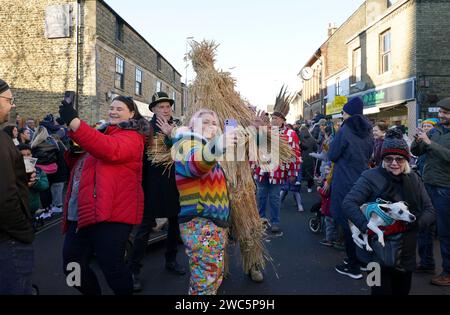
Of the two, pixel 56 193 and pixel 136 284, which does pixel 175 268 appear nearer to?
pixel 136 284

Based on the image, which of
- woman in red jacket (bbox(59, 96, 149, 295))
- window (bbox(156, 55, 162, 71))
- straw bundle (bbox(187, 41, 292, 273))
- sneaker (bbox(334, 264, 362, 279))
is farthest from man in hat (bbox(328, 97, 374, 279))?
window (bbox(156, 55, 162, 71))

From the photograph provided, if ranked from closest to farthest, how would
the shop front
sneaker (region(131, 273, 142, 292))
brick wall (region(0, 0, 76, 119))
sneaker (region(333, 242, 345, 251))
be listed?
sneaker (region(131, 273, 142, 292)) < sneaker (region(333, 242, 345, 251)) < the shop front < brick wall (region(0, 0, 76, 119))

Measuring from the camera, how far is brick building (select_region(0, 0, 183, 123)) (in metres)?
15.4

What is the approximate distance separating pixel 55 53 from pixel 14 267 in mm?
15713

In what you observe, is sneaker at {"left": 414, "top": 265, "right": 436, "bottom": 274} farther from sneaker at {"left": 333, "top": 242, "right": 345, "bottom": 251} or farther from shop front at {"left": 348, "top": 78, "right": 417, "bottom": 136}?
shop front at {"left": 348, "top": 78, "right": 417, "bottom": 136}

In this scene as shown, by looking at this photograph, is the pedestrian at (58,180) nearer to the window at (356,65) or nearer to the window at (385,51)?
the window at (385,51)

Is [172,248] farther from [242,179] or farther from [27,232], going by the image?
[27,232]

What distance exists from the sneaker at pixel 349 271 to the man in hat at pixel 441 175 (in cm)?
72

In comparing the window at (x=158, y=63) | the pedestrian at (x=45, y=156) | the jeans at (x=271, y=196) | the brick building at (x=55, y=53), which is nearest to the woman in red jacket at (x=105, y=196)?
the jeans at (x=271, y=196)

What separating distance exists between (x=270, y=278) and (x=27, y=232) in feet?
8.55

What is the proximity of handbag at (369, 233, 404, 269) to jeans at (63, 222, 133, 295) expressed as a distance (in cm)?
182

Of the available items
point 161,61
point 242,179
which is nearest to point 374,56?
point 161,61

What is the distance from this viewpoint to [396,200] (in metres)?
2.64

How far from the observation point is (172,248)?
4125 millimetres
